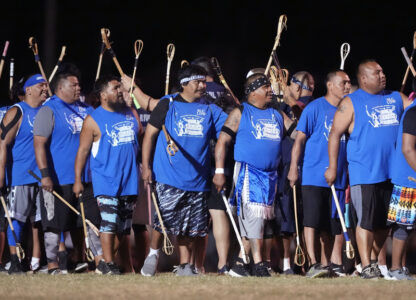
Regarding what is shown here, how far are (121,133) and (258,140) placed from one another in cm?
134

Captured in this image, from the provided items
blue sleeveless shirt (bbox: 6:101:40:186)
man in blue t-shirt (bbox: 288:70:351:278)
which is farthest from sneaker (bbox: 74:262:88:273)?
man in blue t-shirt (bbox: 288:70:351:278)

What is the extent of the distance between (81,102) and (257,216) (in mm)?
2322

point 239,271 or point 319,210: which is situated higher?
point 319,210

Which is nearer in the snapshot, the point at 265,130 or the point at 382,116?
the point at 382,116

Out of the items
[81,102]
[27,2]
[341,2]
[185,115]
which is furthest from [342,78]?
[27,2]

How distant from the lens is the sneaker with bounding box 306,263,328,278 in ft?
34.2

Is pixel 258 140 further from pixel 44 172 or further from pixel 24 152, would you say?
pixel 24 152

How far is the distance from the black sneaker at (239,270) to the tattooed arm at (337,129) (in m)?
1.12

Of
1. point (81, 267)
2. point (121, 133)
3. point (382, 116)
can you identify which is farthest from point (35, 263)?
point (382, 116)

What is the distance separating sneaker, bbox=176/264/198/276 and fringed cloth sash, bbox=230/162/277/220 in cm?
69

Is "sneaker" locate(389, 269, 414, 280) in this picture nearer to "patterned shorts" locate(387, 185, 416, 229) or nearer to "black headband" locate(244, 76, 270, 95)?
"patterned shorts" locate(387, 185, 416, 229)

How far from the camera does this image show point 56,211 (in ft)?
36.8

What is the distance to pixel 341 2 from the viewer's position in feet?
62.5

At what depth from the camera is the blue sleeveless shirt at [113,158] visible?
10914mm
